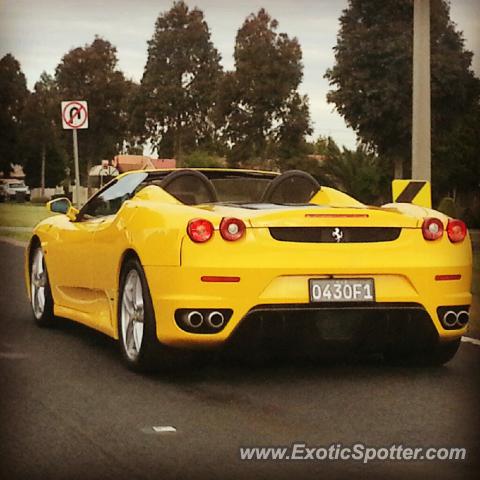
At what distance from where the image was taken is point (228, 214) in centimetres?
588

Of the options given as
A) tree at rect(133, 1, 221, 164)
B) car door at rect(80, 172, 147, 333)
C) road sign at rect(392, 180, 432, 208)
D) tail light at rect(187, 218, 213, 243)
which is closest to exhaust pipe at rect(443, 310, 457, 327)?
tail light at rect(187, 218, 213, 243)

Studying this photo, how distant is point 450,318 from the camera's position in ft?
19.7

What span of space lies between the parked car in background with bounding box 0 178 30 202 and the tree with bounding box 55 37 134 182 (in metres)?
0.49

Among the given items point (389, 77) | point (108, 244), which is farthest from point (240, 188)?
point (389, 77)

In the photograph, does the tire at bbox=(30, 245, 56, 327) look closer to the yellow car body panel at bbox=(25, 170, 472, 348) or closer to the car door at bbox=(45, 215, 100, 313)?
the car door at bbox=(45, 215, 100, 313)

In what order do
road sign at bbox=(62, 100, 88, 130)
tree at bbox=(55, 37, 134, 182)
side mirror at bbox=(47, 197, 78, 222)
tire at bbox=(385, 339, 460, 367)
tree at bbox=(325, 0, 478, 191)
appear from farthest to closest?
1. side mirror at bbox=(47, 197, 78, 222)
2. road sign at bbox=(62, 100, 88, 130)
3. tree at bbox=(325, 0, 478, 191)
4. tire at bbox=(385, 339, 460, 367)
5. tree at bbox=(55, 37, 134, 182)

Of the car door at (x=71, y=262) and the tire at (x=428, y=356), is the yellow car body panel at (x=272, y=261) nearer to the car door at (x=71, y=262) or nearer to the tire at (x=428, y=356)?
the tire at (x=428, y=356)

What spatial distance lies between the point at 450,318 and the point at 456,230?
1.40 ft

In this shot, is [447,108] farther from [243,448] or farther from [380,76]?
[243,448]

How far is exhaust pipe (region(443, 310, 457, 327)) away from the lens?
600cm

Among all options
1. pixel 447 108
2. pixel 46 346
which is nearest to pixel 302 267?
pixel 46 346

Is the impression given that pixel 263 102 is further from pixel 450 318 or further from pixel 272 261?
pixel 450 318

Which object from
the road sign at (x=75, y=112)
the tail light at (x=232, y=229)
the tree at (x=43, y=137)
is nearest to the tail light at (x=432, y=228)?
the tail light at (x=232, y=229)

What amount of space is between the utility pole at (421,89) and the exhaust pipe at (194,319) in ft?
6.29
